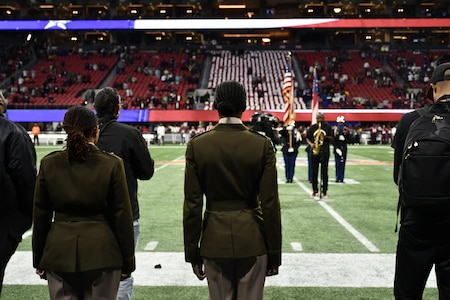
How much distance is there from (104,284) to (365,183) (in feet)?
44.5

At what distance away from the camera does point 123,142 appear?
4262mm

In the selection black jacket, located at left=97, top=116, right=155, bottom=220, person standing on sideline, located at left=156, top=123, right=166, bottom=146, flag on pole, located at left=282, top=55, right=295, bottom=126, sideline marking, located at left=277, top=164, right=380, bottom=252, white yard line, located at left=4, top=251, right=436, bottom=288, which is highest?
black jacket, located at left=97, top=116, right=155, bottom=220

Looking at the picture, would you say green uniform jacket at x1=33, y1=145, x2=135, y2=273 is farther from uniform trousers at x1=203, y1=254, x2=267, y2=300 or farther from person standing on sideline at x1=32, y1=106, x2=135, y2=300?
uniform trousers at x1=203, y1=254, x2=267, y2=300

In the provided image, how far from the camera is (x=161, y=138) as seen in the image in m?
39.5

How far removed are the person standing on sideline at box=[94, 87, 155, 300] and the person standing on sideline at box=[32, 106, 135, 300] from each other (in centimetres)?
111

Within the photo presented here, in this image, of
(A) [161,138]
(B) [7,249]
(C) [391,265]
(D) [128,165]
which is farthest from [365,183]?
(A) [161,138]

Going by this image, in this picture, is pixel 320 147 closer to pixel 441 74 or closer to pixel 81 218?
pixel 441 74

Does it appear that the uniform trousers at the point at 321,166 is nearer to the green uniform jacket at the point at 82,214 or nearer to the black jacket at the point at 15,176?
the black jacket at the point at 15,176

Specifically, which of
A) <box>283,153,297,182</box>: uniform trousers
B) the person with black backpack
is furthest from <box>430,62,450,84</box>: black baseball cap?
<box>283,153,297,182</box>: uniform trousers

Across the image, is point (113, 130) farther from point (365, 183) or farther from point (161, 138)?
point (161, 138)

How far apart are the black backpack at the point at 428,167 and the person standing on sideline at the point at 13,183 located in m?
2.37

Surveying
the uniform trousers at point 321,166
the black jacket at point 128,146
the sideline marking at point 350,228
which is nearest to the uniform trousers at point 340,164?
the uniform trousers at point 321,166

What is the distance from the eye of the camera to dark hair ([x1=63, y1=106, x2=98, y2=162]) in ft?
9.96

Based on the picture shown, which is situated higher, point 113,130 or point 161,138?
point 113,130
